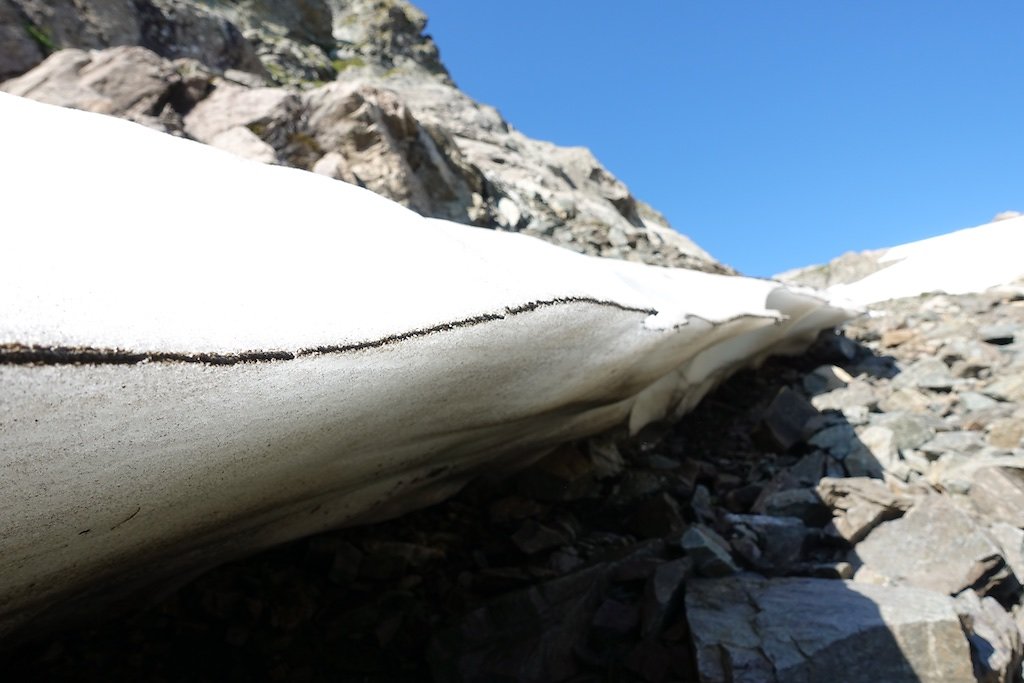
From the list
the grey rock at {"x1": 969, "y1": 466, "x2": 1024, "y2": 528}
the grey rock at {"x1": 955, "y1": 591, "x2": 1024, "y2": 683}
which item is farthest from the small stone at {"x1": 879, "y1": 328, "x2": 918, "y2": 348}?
the grey rock at {"x1": 955, "y1": 591, "x2": 1024, "y2": 683}

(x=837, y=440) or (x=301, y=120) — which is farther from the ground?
(x=301, y=120)

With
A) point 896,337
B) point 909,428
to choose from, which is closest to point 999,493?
point 909,428

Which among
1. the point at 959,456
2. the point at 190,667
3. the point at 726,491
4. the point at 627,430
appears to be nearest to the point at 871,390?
the point at 959,456

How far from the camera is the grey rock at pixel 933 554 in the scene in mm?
1963

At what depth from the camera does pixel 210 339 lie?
1.93 feet

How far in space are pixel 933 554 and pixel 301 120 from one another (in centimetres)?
598

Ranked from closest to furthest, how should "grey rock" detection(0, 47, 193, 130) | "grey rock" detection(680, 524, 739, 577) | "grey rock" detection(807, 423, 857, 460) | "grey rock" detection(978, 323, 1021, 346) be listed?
1. "grey rock" detection(680, 524, 739, 577)
2. "grey rock" detection(807, 423, 857, 460)
3. "grey rock" detection(978, 323, 1021, 346)
4. "grey rock" detection(0, 47, 193, 130)

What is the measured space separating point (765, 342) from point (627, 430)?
74.1 inches

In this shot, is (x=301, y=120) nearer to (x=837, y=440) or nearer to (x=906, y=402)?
(x=837, y=440)

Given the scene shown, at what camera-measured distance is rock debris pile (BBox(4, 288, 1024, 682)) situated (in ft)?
5.08

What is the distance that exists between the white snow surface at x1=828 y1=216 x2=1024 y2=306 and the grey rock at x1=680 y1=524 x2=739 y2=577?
4728mm

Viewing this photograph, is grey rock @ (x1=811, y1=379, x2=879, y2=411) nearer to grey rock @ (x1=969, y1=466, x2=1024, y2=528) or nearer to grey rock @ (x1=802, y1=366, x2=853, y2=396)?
grey rock @ (x1=802, y1=366, x2=853, y2=396)

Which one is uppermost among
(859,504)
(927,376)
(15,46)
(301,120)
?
(15,46)

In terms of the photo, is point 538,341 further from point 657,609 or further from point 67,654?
point 67,654
